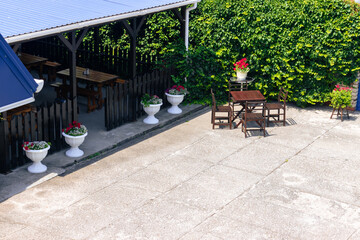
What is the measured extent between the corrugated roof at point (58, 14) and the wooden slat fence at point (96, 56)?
2.51 metres

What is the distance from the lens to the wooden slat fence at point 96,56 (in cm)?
1766

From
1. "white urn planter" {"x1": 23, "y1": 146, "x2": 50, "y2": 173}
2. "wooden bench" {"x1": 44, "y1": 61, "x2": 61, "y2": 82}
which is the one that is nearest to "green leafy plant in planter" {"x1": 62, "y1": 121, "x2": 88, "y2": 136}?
"white urn planter" {"x1": 23, "y1": 146, "x2": 50, "y2": 173}

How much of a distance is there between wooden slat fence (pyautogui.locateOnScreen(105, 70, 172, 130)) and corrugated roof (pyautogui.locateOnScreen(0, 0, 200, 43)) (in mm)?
1866

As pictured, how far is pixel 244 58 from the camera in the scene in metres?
16.7

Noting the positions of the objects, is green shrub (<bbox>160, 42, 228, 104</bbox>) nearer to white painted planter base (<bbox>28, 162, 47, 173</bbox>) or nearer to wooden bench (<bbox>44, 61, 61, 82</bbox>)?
wooden bench (<bbox>44, 61, 61, 82</bbox>)

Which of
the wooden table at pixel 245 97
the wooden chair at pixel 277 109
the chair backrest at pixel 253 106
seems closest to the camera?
the chair backrest at pixel 253 106

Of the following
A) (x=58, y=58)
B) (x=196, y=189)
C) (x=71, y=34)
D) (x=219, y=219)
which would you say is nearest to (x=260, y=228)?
(x=219, y=219)

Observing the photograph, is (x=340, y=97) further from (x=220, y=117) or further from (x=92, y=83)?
(x=92, y=83)

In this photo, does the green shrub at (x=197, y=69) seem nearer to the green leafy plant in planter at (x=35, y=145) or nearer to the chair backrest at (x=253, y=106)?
the chair backrest at (x=253, y=106)

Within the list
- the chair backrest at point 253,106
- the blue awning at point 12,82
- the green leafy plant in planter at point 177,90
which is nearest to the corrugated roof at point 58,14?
the green leafy plant in planter at point 177,90

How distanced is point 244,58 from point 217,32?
1.17 meters

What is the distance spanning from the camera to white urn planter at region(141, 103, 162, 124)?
15031 mm

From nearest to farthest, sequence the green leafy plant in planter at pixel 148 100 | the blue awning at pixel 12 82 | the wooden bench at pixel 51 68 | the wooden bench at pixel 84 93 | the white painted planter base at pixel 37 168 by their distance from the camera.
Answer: the blue awning at pixel 12 82 < the white painted planter base at pixel 37 168 < the green leafy plant in planter at pixel 148 100 < the wooden bench at pixel 84 93 < the wooden bench at pixel 51 68

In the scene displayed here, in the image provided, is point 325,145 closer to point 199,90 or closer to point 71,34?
point 199,90
